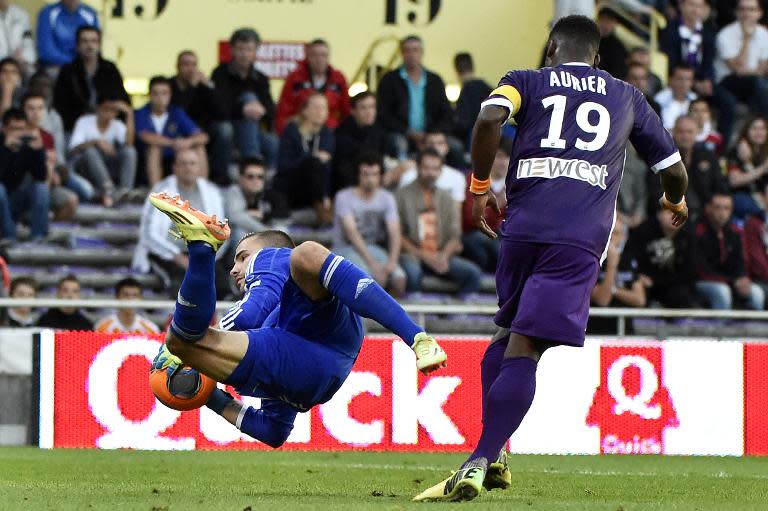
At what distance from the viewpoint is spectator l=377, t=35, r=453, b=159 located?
16.8 meters

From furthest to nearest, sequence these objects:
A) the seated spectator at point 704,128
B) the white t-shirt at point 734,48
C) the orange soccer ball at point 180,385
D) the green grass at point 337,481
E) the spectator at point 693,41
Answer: the white t-shirt at point 734,48, the spectator at point 693,41, the seated spectator at point 704,128, the orange soccer ball at point 180,385, the green grass at point 337,481

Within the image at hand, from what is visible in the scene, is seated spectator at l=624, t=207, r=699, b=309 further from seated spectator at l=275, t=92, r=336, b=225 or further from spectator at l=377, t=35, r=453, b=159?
seated spectator at l=275, t=92, r=336, b=225

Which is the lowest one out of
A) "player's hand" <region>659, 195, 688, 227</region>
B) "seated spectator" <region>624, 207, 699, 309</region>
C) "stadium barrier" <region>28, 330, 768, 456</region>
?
"stadium barrier" <region>28, 330, 768, 456</region>

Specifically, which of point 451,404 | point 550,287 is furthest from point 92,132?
point 550,287

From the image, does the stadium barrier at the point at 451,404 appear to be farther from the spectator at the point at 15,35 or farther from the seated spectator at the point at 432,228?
the spectator at the point at 15,35

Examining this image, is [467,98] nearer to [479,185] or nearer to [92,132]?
[92,132]

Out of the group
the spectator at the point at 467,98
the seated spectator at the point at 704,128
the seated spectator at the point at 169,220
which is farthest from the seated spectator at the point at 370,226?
the seated spectator at the point at 704,128

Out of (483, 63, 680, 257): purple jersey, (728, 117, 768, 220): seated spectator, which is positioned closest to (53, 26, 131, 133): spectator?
(728, 117, 768, 220): seated spectator

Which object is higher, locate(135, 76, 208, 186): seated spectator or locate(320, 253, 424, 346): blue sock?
locate(135, 76, 208, 186): seated spectator

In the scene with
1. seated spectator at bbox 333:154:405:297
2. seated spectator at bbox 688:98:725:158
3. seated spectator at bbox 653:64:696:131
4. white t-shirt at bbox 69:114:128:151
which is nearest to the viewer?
seated spectator at bbox 333:154:405:297

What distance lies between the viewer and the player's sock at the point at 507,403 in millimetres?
7441

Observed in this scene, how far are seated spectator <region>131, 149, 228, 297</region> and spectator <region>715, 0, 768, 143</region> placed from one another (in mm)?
6448

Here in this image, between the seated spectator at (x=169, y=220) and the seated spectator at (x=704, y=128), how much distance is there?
16.9 ft

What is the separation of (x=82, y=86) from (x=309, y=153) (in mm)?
2466
